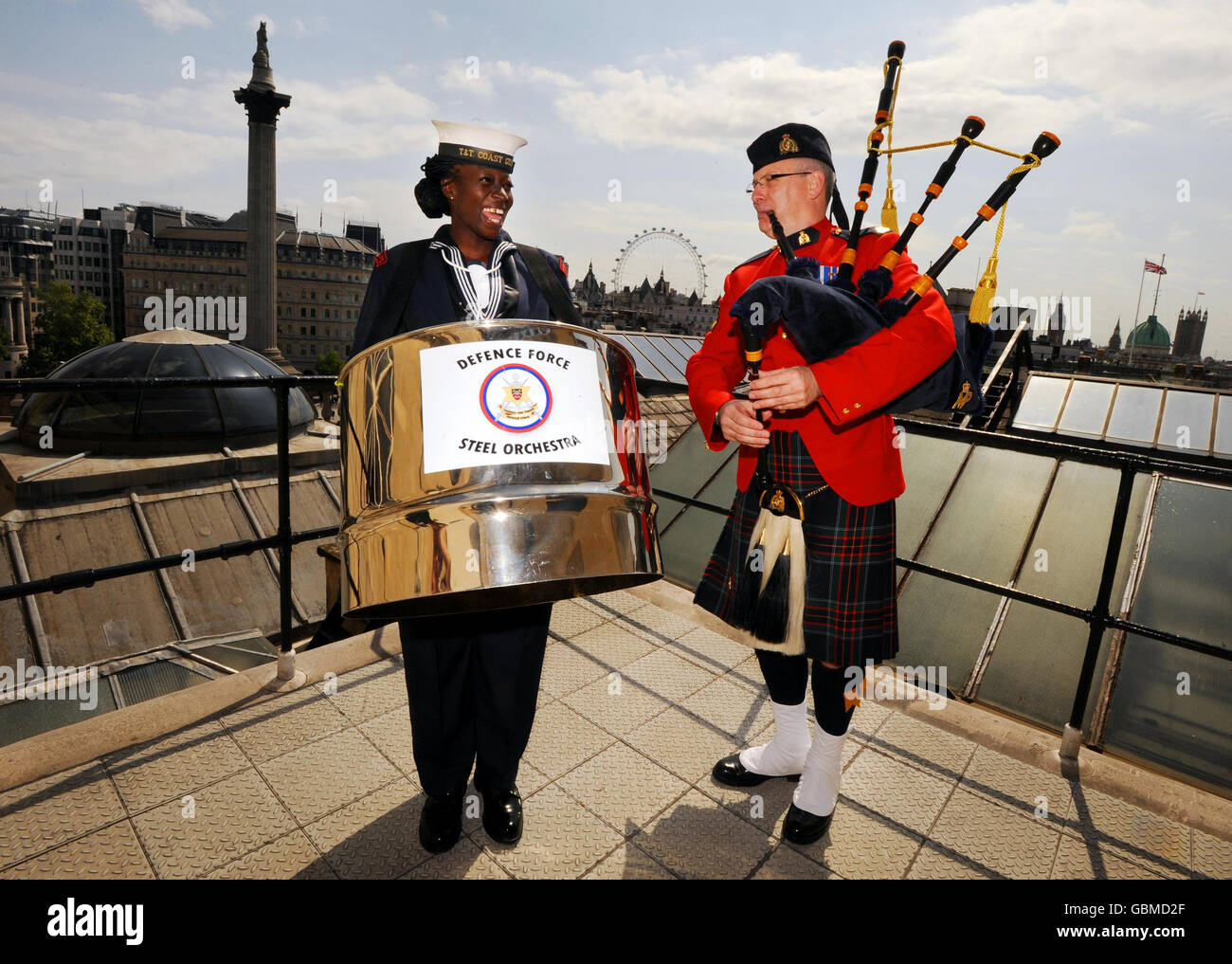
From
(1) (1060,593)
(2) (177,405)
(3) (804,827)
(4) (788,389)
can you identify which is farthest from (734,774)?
(2) (177,405)

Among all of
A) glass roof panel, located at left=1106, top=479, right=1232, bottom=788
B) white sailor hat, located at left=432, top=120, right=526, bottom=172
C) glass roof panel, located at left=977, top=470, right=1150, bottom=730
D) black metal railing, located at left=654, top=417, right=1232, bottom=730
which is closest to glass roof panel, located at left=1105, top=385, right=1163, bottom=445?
glass roof panel, located at left=977, top=470, right=1150, bottom=730

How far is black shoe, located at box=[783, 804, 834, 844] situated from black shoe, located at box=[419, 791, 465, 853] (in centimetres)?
94

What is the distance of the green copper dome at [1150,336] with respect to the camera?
361 ft

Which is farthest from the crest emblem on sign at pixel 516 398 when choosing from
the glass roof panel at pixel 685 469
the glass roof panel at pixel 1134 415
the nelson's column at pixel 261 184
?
the nelson's column at pixel 261 184

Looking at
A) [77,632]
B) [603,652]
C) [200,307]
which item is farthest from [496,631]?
[200,307]

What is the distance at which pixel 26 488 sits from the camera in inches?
513

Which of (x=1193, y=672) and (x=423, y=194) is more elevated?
(x=423, y=194)

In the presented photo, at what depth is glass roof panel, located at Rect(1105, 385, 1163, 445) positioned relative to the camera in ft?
26.0

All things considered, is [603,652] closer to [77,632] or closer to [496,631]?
[496,631]

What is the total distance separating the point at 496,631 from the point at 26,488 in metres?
15.0

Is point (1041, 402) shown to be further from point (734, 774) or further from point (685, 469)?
point (734, 774)

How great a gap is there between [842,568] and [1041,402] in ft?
27.2

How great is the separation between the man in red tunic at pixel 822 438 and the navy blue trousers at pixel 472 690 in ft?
2.12

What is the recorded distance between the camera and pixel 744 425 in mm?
1922
